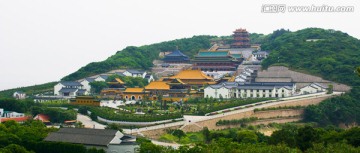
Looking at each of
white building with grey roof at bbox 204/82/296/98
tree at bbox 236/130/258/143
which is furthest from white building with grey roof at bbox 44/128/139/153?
white building with grey roof at bbox 204/82/296/98

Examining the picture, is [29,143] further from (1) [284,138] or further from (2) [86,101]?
(2) [86,101]

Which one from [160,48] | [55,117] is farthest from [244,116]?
[160,48]

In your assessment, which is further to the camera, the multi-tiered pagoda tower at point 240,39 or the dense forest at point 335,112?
the multi-tiered pagoda tower at point 240,39

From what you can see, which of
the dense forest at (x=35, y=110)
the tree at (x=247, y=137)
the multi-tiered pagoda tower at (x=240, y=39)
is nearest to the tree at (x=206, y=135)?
the tree at (x=247, y=137)

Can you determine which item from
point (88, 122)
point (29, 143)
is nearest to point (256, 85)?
point (88, 122)

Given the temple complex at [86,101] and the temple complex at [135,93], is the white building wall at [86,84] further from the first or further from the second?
the temple complex at [86,101]
